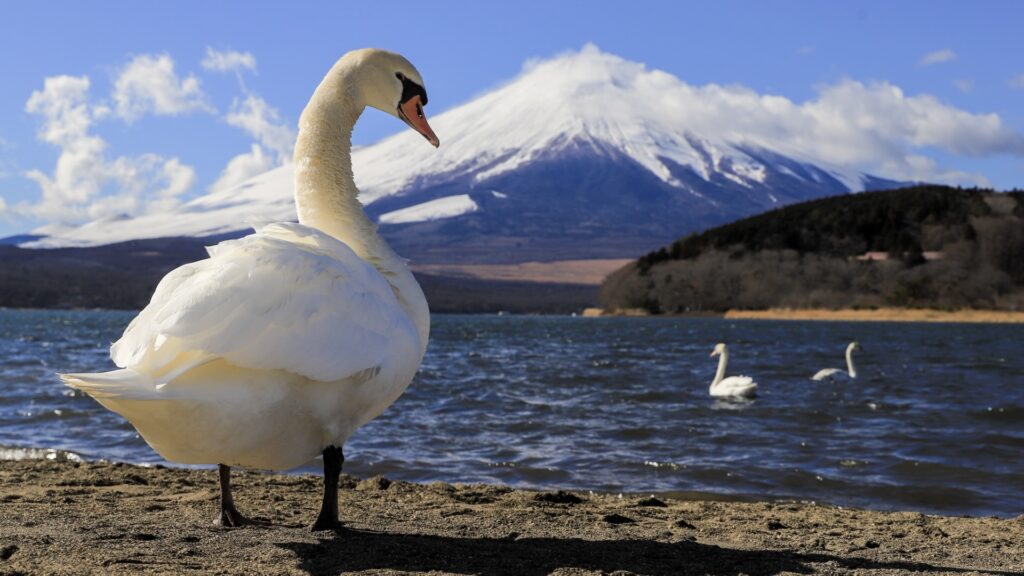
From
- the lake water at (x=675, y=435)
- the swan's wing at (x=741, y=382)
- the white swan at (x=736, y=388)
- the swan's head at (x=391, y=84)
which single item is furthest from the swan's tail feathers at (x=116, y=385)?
the swan's wing at (x=741, y=382)

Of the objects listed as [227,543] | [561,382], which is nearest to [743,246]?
[561,382]

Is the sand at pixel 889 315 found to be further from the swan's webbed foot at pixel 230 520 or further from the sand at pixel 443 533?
the swan's webbed foot at pixel 230 520

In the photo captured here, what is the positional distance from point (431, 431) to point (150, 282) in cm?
19396

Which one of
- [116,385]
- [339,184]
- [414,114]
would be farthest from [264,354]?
[414,114]

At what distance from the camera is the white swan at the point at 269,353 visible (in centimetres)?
501

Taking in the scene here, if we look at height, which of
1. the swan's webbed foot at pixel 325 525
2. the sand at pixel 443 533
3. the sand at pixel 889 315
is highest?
the swan's webbed foot at pixel 325 525

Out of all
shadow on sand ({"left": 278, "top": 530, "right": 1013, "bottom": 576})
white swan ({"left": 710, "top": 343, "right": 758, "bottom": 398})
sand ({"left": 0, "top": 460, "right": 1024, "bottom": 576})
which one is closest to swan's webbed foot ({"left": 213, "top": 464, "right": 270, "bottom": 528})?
sand ({"left": 0, "top": 460, "right": 1024, "bottom": 576})

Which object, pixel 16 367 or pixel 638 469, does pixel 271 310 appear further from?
pixel 16 367

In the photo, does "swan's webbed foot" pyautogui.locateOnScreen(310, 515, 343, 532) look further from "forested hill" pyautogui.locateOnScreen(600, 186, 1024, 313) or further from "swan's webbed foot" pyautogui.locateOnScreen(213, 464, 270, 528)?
"forested hill" pyautogui.locateOnScreen(600, 186, 1024, 313)

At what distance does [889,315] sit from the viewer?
111 metres

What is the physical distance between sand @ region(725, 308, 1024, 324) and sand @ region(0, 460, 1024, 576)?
344 ft

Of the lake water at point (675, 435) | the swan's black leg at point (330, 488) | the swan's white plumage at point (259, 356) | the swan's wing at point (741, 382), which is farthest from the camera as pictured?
the swan's wing at point (741, 382)

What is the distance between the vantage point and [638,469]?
41.2 feet

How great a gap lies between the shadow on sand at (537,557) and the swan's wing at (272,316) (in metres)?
0.97
